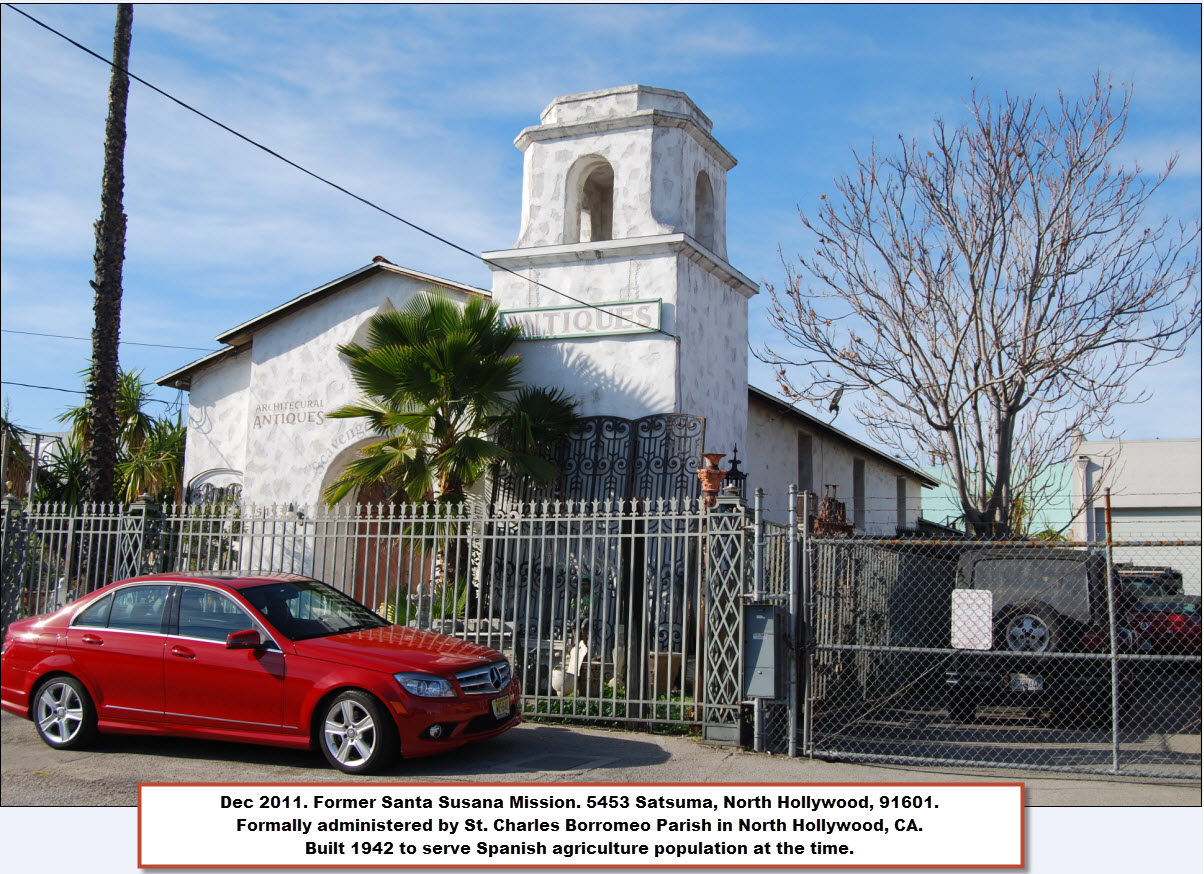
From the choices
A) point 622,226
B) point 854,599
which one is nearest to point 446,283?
point 622,226

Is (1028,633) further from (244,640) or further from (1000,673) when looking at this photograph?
(244,640)

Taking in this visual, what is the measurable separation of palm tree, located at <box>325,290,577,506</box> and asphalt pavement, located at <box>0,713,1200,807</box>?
457cm

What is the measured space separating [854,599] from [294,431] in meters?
9.36

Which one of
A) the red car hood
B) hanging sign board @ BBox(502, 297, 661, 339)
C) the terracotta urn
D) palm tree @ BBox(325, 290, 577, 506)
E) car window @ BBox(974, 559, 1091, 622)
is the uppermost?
hanging sign board @ BBox(502, 297, 661, 339)

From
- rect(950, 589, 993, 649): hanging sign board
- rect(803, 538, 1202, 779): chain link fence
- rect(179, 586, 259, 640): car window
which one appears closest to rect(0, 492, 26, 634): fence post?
rect(179, 586, 259, 640): car window

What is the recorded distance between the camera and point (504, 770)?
8117 millimetres

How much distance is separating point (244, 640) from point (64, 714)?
201 cm

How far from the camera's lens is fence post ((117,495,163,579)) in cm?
1218

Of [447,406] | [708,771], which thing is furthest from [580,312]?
[708,771]

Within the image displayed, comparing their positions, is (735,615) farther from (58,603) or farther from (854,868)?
(58,603)

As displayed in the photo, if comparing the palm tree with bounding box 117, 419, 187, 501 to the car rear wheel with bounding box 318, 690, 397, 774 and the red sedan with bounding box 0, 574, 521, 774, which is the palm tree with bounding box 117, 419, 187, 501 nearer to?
the red sedan with bounding box 0, 574, 521, 774

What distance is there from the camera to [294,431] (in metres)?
16.4

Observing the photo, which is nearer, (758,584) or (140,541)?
(758,584)

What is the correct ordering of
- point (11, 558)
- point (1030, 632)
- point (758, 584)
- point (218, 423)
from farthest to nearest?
point (218, 423) → point (11, 558) → point (1030, 632) → point (758, 584)
